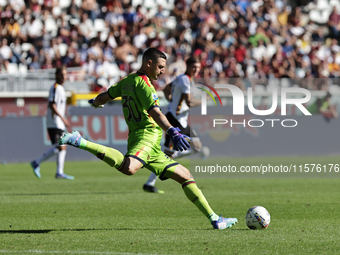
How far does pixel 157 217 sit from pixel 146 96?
2.12 meters

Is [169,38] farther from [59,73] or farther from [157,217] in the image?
[157,217]

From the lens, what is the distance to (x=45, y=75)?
70.7 feet

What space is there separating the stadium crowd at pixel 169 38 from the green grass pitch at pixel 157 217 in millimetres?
9305

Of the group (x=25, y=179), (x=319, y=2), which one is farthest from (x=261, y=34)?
(x=25, y=179)

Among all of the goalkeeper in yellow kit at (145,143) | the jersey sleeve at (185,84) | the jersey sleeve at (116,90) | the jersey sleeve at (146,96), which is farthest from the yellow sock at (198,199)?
the jersey sleeve at (185,84)

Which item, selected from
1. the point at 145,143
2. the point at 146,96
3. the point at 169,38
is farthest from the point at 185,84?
the point at 169,38

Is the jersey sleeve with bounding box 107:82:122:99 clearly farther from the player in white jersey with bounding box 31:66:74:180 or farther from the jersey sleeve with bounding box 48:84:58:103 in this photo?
the jersey sleeve with bounding box 48:84:58:103

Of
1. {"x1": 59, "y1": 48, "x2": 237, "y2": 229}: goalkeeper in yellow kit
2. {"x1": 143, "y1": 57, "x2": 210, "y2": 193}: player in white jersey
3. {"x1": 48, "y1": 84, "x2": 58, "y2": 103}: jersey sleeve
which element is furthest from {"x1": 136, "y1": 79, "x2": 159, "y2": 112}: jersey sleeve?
{"x1": 48, "y1": 84, "x2": 58, "y2": 103}: jersey sleeve

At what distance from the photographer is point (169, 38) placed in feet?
83.3

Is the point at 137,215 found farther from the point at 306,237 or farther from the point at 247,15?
the point at 247,15

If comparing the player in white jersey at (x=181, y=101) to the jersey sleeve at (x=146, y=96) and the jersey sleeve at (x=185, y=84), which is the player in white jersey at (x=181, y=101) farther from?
the jersey sleeve at (x=146, y=96)

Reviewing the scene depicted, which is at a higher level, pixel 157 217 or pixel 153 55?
pixel 153 55

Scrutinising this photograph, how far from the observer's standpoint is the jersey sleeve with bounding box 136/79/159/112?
6.67 metres

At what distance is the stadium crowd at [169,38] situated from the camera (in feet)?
75.2
